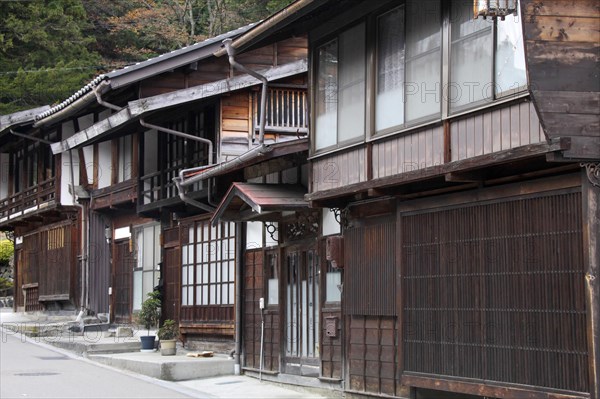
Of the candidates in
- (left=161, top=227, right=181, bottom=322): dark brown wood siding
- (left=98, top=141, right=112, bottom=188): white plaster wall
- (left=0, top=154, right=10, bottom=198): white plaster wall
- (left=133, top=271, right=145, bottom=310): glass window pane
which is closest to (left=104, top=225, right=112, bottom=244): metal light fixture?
(left=98, top=141, right=112, bottom=188): white plaster wall

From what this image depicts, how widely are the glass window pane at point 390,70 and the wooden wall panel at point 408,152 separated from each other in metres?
0.34

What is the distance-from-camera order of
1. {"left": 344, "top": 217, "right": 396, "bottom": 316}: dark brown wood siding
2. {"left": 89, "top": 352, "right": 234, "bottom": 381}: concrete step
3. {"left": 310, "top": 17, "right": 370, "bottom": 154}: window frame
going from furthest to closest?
{"left": 89, "top": 352, "right": 234, "bottom": 381}: concrete step
{"left": 310, "top": 17, "right": 370, "bottom": 154}: window frame
{"left": 344, "top": 217, "right": 396, "bottom": 316}: dark brown wood siding

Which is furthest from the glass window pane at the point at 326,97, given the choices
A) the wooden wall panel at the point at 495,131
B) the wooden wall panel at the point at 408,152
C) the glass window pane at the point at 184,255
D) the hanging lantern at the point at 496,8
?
the glass window pane at the point at 184,255

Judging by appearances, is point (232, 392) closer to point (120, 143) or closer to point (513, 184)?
point (513, 184)

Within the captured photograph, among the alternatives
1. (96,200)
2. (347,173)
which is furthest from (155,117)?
(347,173)

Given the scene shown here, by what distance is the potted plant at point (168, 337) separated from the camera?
2283cm

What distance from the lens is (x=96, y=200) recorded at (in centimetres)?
2995

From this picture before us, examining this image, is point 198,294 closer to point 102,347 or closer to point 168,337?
point 168,337

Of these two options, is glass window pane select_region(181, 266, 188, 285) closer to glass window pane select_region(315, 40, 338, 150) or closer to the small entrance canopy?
the small entrance canopy

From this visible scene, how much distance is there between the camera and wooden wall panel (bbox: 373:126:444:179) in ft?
41.6

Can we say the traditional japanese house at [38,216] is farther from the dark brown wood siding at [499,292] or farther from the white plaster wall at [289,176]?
the dark brown wood siding at [499,292]

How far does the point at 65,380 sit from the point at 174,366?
7.20 ft

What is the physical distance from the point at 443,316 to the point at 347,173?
306cm

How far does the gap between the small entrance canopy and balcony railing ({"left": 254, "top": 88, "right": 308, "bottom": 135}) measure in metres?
3.74
